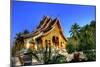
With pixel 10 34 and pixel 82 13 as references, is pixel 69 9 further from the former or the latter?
pixel 10 34

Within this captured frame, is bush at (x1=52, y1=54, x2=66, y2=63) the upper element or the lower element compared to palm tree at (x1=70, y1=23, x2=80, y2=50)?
lower

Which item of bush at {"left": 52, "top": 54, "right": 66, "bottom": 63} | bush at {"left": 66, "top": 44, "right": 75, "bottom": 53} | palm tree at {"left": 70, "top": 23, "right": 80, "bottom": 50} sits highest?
palm tree at {"left": 70, "top": 23, "right": 80, "bottom": 50}

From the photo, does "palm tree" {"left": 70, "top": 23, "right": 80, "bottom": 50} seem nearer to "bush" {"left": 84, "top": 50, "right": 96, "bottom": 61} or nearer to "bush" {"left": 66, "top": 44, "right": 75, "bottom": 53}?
"bush" {"left": 66, "top": 44, "right": 75, "bottom": 53}

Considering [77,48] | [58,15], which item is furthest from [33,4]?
[77,48]

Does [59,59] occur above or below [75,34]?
below

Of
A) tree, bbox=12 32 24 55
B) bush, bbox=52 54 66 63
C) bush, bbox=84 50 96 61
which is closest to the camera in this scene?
tree, bbox=12 32 24 55

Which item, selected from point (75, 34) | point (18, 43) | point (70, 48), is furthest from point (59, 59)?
point (18, 43)

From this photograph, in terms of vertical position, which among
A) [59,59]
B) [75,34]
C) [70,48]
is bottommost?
[59,59]

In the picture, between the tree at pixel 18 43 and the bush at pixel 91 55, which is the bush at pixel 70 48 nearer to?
the bush at pixel 91 55

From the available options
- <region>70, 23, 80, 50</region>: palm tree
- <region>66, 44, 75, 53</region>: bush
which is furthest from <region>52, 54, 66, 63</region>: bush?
<region>70, 23, 80, 50</region>: palm tree

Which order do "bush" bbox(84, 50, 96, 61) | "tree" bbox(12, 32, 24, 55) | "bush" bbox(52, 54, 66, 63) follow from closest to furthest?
1. "tree" bbox(12, 32, 24, 55)
2. "bush" bbox(52, 54, 66, 63)
3. "bush" bbox(84, 50, 96, 61)

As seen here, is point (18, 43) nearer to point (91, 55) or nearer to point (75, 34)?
point (75, 34)

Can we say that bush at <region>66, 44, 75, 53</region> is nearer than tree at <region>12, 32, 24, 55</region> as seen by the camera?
No
